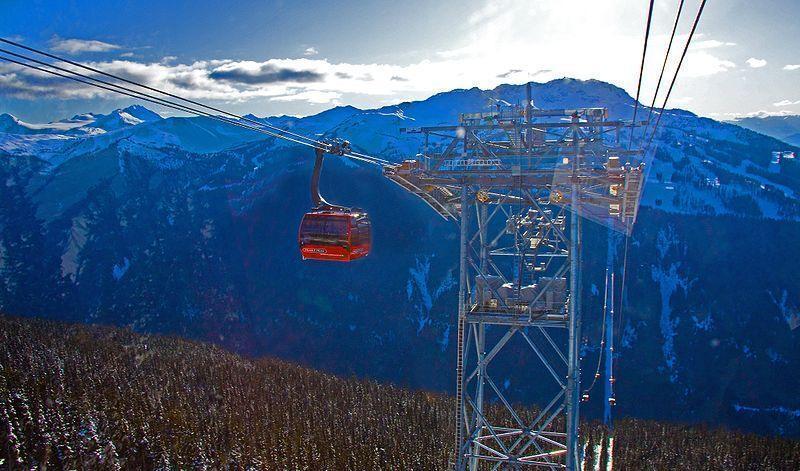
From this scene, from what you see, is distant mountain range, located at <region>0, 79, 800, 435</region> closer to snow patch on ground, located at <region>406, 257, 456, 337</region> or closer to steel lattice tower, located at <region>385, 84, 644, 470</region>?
snow patch on ground, located at <region>406, 257, 456, 337</region>

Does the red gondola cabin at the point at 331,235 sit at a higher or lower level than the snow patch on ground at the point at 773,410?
higher

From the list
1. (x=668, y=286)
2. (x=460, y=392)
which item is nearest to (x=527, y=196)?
(x=460, y=392)

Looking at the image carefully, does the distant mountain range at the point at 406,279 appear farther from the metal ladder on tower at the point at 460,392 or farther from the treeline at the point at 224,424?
the metal ladder on tower at the point at 460,392

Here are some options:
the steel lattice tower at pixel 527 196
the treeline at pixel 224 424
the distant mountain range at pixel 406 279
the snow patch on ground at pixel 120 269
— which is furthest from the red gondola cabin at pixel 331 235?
the snow patch on ground at pixel 120 269

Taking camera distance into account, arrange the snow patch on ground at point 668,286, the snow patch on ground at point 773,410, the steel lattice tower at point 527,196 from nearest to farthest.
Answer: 1. the steel lattice tower at point 527,196
2. the snow patch on ground at point 773,410
3. the snow patch on ground at point 668,286

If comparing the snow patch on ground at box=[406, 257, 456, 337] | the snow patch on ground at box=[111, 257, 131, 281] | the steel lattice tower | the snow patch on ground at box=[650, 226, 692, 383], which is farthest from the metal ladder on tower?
the snow patch on ground at box=[111, 257, 131, 281]

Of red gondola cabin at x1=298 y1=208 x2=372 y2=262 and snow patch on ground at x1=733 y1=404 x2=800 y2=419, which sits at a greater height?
red gondola cabin at x1=298 y1=208 x2=372 y2=262

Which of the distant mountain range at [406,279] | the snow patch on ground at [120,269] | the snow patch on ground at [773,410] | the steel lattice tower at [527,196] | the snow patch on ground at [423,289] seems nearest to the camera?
the steel lattice tower at [527,196]
